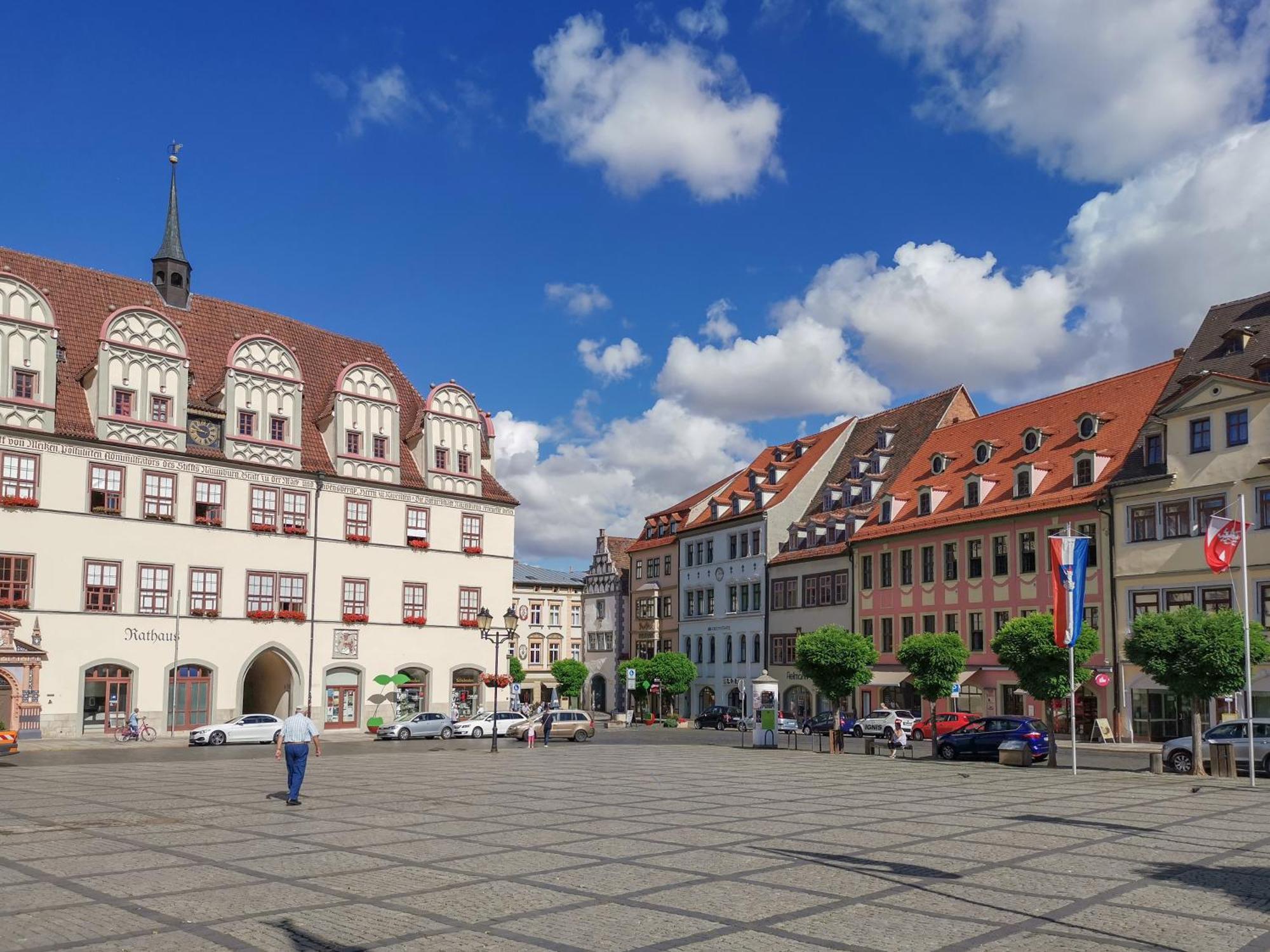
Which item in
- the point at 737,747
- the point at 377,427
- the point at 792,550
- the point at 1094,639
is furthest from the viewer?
the point at 792,550

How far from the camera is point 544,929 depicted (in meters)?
10.7

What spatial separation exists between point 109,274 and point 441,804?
4126 centimetres

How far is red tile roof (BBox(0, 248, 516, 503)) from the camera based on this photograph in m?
50.2

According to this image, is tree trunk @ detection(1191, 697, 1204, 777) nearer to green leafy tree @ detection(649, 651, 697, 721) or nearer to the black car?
the black car

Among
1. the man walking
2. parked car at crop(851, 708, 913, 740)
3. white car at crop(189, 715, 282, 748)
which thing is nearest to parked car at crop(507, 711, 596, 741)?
white car at crop(189, 715, 282, 748)

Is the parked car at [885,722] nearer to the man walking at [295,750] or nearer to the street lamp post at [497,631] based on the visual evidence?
the street lamp post at [497,631]

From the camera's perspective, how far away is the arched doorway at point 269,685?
55438 millimetres

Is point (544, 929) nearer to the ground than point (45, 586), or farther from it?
nearer to the ground

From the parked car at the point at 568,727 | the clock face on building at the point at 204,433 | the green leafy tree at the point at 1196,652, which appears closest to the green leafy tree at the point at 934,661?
the green leafy tree at the point at 1196,652

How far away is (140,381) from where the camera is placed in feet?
165

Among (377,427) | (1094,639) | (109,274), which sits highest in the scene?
(109,274)

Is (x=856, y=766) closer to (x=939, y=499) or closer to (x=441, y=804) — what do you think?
(x=441, y=804)

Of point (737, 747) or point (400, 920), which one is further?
A: point (737, 747)

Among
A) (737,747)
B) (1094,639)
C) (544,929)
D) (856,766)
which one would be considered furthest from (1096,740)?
(544,929)
